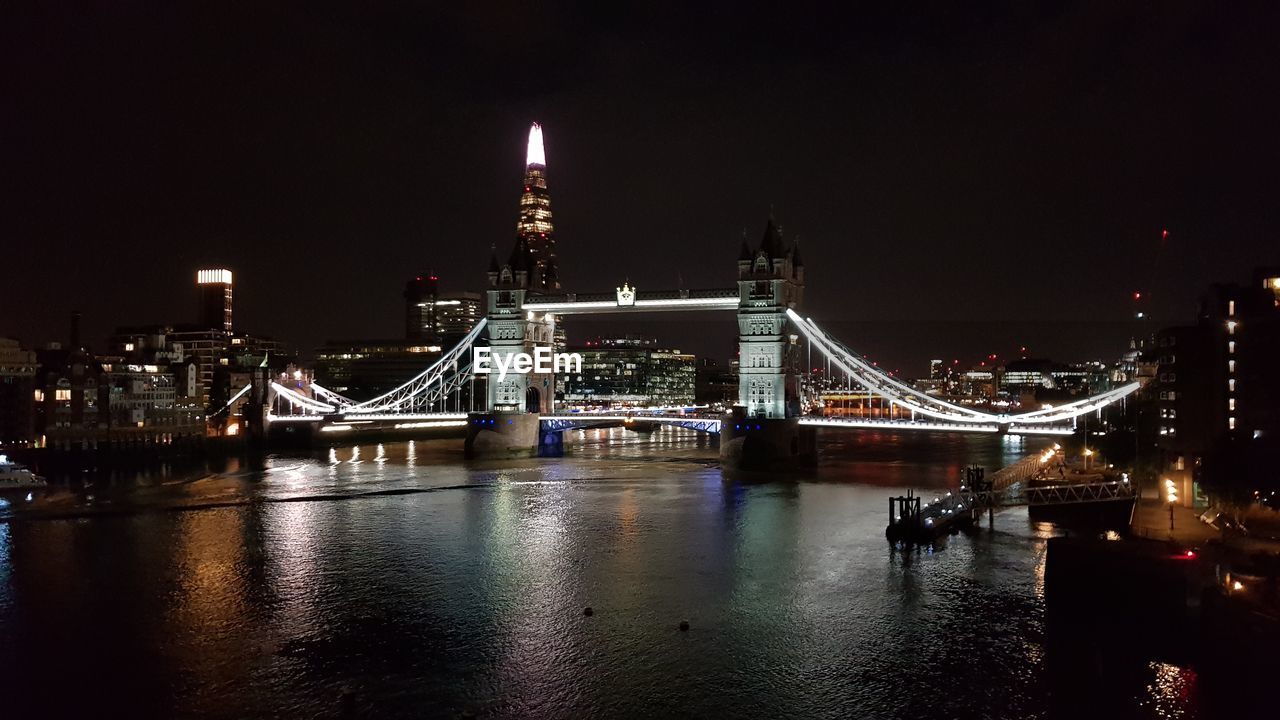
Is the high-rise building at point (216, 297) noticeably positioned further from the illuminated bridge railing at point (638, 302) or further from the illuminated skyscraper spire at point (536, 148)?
the illuminated bridge railing at point (638, 302)

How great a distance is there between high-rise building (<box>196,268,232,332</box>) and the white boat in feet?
338

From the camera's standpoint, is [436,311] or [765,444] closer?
[765,444]

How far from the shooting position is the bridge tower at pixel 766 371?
51.0m

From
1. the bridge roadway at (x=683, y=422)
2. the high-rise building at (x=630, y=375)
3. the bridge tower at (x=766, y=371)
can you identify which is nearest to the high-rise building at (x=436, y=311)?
the high-rise building at (x=630, y=375)

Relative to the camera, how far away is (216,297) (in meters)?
142

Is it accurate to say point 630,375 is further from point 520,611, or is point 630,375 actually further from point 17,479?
point 520,611

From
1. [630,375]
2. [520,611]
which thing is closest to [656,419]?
[520,611]

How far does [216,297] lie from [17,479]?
10638cm

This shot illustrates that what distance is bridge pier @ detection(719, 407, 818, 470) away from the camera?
50.7 meters

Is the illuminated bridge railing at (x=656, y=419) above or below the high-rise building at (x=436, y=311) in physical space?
below

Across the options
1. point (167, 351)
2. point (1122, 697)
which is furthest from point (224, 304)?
point (1122, 697)

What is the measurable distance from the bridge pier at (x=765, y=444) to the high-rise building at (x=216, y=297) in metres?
115

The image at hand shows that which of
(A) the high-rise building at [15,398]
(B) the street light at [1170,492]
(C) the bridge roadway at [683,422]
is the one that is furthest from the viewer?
(A) the high-rise building at [15,398]

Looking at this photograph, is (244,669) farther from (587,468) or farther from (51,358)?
(51,358)
